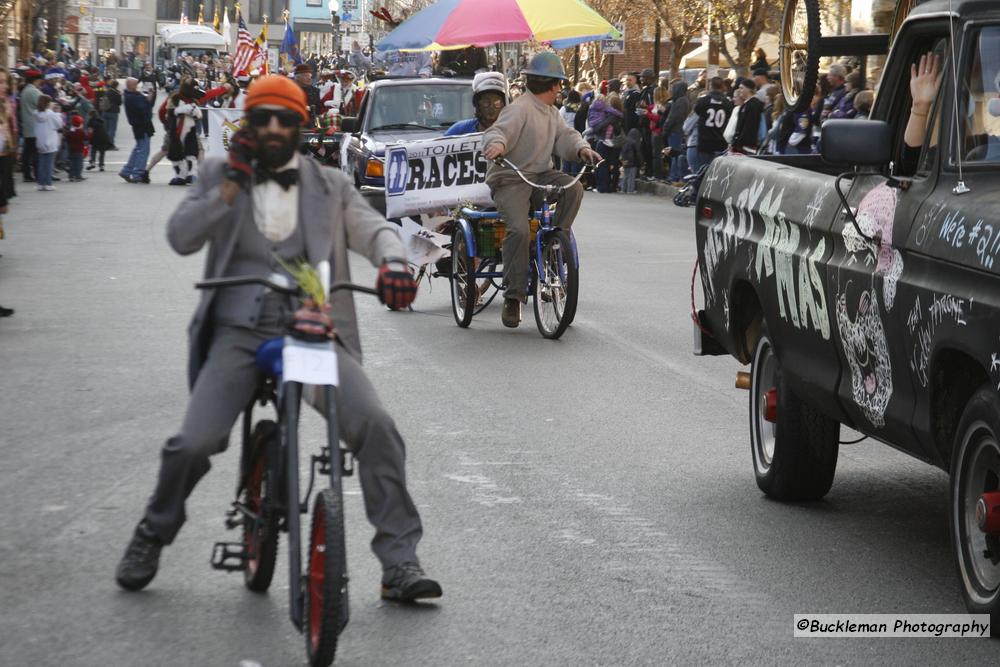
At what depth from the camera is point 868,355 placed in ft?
19.5

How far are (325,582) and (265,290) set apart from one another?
1022mm

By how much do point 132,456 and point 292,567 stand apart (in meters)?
3.46

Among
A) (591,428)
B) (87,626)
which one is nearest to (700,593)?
(87,626)

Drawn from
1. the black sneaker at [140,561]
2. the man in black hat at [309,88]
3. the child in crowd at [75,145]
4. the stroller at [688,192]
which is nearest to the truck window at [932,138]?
the black sneaker at [140,561]

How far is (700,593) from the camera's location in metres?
5.76

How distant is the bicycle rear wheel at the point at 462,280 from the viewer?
13.0 metres

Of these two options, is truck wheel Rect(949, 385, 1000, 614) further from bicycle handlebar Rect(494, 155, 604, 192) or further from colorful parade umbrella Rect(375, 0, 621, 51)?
colorful parade umbrella Rect(375, 0, 621, 51)

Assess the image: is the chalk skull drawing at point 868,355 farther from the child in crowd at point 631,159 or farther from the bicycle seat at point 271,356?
the child in crowd at point 631,159

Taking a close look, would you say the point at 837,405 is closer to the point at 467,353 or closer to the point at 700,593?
the point at 700,593

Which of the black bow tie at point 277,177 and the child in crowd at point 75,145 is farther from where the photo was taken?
the child in crowd at point 75,145

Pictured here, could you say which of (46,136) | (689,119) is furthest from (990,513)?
(46,136)

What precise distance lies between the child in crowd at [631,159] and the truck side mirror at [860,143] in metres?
24.8

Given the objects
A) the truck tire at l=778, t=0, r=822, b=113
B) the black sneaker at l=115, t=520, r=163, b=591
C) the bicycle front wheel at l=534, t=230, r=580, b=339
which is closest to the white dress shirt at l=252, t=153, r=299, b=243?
the black sneaker at l=115, t=520, r=163, b=591

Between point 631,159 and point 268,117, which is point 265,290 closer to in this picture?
point 268,117
